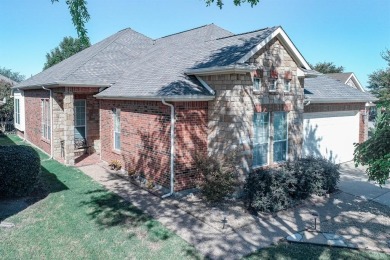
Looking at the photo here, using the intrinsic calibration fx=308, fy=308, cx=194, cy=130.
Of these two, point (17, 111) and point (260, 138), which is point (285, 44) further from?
point (17, 111)

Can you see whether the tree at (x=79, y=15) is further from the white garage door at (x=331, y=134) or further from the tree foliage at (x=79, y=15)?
the white garage door at (x=331, y=134)

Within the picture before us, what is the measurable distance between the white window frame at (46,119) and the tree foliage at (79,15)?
846cm

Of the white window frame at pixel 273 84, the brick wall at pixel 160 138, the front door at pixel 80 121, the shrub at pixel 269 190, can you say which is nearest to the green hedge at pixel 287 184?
the shrub at pixel 269 190

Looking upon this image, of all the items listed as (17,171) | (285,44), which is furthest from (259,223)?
(17,171)

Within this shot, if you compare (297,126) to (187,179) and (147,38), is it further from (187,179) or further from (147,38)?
(147,38)

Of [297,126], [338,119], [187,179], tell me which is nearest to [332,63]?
[338,119]

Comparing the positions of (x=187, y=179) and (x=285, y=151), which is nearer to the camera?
(x=187, y=179)

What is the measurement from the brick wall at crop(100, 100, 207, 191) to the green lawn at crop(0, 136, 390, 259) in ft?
5.87

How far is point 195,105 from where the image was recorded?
1004cm

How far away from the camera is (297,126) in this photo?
12.1m

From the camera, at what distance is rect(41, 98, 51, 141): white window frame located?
15.7 m

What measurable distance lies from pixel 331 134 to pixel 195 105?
8.99 metres

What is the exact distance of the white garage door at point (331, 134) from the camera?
1434 cm

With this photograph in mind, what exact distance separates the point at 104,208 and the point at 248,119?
5204 mm
